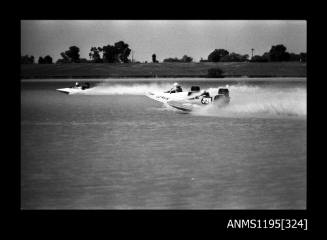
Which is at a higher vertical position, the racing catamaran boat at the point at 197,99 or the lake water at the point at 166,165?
the racing catamaran boat at the point at 197,99

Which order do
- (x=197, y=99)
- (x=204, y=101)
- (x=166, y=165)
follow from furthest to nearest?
(x=197, y=99) → (x=204, y=101) → (x=166, y=165)

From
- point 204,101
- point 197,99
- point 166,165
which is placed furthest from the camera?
point 197,99

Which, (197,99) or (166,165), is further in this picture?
(197,99)

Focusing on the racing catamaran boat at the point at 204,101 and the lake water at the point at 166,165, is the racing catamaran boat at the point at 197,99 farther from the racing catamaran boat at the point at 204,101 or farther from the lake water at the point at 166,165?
the lake water at the point at 166,165

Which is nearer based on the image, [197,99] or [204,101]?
[204,101]

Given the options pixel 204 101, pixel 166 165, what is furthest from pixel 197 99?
pixel 166 165

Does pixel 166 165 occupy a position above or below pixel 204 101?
below

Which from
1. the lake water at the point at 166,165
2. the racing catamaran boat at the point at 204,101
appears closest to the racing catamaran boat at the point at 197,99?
the racing catamaran boat at the point at 204,101

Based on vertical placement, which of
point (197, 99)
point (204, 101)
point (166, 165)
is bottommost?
point (166, 165)

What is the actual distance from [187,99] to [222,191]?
27.6 metres

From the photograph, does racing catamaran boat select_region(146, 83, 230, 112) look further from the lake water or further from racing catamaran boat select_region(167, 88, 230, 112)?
the lake water

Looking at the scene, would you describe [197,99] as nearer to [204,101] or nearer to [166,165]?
[204,101]
